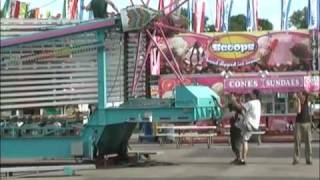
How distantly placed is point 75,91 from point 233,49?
74.4ft

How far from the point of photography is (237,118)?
17500 mm

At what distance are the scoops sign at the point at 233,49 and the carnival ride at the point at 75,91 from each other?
70.0ft

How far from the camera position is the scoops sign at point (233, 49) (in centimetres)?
3797

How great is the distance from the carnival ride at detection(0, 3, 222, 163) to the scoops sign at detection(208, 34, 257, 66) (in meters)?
21.4

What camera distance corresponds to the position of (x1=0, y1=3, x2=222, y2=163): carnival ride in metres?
16.0

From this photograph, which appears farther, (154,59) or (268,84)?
(268,84)

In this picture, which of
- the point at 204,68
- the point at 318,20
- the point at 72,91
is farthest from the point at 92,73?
the point at 318,20

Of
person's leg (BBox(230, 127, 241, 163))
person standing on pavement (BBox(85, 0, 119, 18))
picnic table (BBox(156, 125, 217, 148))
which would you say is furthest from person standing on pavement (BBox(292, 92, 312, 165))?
picnic table (BBox(156, 125, 217, 148))

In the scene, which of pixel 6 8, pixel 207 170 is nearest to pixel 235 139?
pixel 207 170

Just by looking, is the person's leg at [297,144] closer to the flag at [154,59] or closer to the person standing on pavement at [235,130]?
the person standing on pavement at [235,130]

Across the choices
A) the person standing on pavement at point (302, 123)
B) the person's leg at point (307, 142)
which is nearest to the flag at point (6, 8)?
the person standing on pavement at point (302, 123)

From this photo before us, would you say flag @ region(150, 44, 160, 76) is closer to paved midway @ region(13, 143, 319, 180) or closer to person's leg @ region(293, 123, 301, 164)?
paved midway @ region(13, 143, 319, 180)

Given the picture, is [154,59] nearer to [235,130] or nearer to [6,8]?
[235,130]

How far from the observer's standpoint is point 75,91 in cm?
1639
